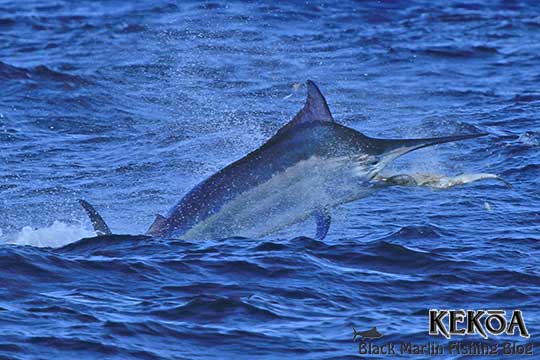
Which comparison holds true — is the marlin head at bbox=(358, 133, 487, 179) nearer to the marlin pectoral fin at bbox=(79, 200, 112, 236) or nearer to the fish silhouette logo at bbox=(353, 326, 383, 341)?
the fish silhouette logo at bbox=(353, 326, 383, 341)

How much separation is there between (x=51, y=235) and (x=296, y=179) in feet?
11.5

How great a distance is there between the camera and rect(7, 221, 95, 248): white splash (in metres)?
13.9

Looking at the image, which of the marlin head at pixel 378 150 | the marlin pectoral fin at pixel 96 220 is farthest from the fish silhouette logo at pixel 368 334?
the marlin pectoral fin at pixel 96 220

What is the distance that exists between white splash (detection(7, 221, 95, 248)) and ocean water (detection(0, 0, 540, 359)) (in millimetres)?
39

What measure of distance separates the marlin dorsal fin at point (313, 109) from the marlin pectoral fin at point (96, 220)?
2.07 m

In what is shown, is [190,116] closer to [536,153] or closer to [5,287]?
[536,153]

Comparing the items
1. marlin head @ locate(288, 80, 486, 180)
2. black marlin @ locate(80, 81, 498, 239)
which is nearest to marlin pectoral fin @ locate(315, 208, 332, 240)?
black marlin @ locate(80, 81, 498, 239)

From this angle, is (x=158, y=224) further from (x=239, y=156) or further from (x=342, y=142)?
(x=239, y=156)

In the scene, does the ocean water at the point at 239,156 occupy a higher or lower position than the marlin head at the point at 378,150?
lower

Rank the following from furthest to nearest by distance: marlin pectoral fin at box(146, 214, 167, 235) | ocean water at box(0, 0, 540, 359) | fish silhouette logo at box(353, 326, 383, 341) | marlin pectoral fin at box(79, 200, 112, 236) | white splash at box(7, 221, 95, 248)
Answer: white splash at box(7, 221, 95, 248), marlin pectoral fin at box(146, 214, 167, 235), marlin pectoral fin at box(79, 200, 112, 236), ocean water at box(0, 0, 540, 359), fish silhouette logo at box(353, 326, 383, 341)

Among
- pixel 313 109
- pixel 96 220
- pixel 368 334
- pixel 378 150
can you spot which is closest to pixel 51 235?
pixel 96 220

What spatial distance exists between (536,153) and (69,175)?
257 inches

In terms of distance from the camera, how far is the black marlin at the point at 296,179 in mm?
11875

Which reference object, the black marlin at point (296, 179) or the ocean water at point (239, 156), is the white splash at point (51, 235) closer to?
the ocean water at point (239, 156)
